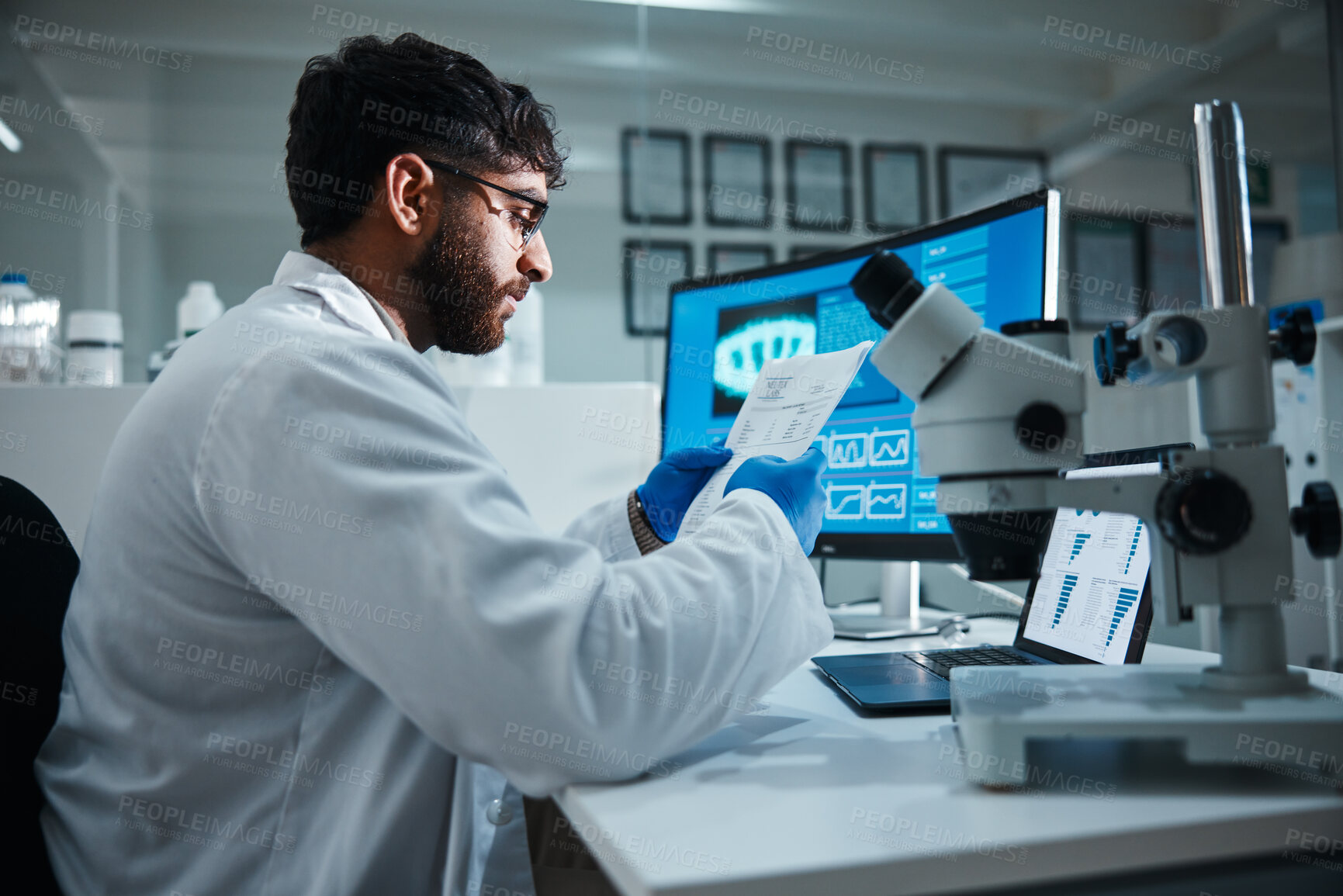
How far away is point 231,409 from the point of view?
63 cm

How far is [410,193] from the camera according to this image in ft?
3.14

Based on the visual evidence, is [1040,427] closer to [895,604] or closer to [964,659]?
[964,659]

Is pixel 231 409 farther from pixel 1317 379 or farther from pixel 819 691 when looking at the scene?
pixel 1317 379

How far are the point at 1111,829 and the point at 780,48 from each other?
2.95 m

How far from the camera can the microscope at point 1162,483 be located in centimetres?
53

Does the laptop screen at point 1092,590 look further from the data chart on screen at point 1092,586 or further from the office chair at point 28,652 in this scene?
the office chair at point 28,652

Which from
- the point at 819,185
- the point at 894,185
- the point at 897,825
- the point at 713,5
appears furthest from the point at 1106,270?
the point at 897,825

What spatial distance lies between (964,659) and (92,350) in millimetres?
1881

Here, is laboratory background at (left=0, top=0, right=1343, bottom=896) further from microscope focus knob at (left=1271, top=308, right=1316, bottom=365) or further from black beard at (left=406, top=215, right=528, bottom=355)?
black beard at (left=406, top=215, right=528, bottom=355)

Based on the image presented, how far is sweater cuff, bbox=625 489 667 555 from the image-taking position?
103 centimetres

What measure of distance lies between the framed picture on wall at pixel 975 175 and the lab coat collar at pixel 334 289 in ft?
8.69

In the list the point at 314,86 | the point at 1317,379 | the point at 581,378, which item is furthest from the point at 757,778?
the point at 1317,379

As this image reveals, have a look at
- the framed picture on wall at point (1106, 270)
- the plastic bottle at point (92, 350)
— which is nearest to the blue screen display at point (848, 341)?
the plastic bottle at point (92, 350)

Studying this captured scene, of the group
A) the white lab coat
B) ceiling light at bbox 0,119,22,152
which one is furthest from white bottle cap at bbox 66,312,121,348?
the white lab coat
